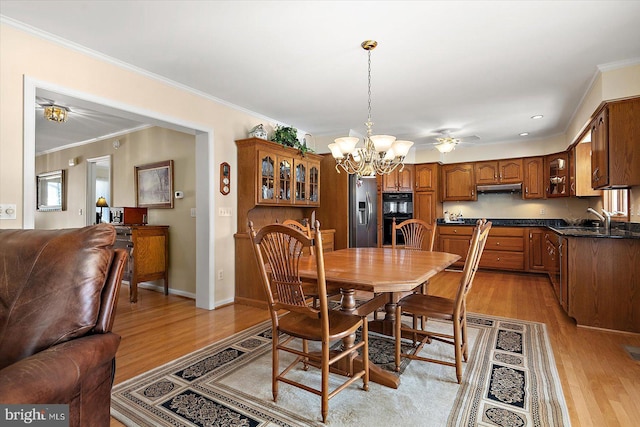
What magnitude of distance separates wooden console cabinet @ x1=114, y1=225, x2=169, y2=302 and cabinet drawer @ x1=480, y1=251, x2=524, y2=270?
16.8ft

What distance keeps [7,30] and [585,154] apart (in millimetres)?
6398

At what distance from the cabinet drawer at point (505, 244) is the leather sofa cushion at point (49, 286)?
5873 mm

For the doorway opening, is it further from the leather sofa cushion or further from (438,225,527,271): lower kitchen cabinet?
(438,225,527,271): lower kitchen cabinet

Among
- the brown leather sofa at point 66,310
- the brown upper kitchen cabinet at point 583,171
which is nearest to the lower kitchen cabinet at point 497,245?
the brown upper kitchen cabinet at point 583,171

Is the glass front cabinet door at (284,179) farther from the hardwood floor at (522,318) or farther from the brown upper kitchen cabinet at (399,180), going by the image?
the brown upper kitchen cabinet at (399,180)

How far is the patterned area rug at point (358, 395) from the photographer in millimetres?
1673

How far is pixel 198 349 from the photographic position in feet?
8.41

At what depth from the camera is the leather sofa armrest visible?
911mm

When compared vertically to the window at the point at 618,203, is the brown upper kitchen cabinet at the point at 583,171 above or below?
above

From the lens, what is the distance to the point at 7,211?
2268 millimetres

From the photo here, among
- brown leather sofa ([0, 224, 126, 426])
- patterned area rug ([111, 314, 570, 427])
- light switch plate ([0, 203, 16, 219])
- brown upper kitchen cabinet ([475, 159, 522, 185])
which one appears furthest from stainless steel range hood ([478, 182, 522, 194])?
light switch plate ([0, 203, 16, 219])

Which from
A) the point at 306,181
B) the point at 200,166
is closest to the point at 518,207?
the point at 306,181

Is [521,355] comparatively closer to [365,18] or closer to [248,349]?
[248,349]

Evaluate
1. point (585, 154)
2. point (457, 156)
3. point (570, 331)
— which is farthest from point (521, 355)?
point (457, 156)
